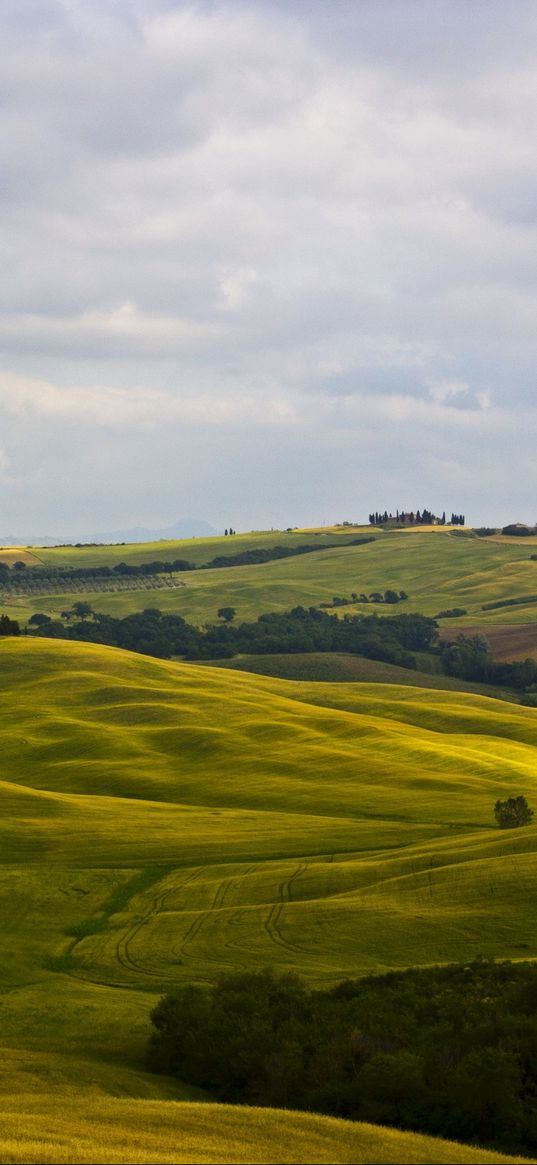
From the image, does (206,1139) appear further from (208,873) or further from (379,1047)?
(208,873)

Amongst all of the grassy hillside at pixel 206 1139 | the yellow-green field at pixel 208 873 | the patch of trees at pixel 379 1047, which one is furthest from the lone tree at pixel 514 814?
the grassy hillside at pixel 206 1139

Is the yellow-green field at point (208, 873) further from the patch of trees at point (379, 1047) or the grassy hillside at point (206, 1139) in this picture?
the patch of trees at point (379, 1047)

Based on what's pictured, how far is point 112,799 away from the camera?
10181 cm

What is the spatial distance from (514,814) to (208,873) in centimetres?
2709

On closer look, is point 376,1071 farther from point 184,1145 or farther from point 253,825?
point 253,825

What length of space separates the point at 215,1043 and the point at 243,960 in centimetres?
1517

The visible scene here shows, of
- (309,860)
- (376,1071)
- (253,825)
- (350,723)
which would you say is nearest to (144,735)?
(350,723)

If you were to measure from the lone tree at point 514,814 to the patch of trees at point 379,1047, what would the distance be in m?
41.5

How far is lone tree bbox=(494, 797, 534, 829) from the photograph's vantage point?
9169 cm

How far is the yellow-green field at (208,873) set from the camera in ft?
115

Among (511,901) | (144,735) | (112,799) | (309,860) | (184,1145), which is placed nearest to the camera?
(184,1145)

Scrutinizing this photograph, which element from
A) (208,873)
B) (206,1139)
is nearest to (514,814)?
(208,873)

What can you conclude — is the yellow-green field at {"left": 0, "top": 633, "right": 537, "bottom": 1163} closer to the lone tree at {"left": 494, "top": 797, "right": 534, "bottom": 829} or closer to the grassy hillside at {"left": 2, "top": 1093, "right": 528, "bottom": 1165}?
the grassy hillside at {"left": 2, "top": 1093, "right": 528, "bottom": 1165}

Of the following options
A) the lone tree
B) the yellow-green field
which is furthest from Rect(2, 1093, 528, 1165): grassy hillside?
the lone tree
